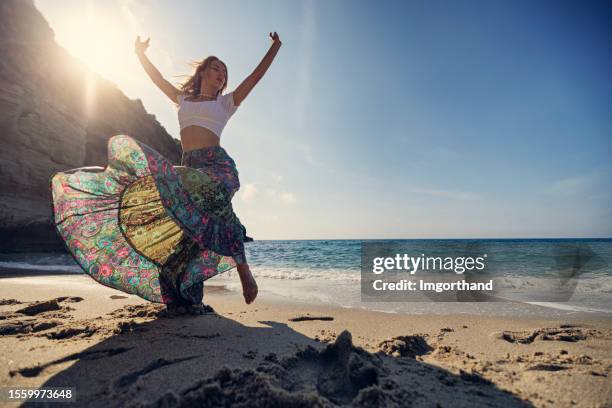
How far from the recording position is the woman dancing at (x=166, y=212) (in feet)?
6.51

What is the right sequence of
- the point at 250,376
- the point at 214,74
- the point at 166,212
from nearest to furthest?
the point at 250,376 → the point at 166,212 → the point at 214,74

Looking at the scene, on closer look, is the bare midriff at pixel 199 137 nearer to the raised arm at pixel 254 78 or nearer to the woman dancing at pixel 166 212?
the woman dancing at pixel 166 212

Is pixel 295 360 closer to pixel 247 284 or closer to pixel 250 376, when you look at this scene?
pixel 250 376

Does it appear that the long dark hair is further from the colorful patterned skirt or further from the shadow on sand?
the shadow on sand

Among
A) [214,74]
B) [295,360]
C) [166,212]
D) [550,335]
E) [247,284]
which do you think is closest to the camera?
[295,360]

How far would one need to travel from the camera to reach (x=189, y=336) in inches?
77.5

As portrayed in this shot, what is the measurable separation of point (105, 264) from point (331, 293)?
3.57 meters

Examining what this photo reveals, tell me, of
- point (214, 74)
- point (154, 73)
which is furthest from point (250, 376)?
point (154, 73)

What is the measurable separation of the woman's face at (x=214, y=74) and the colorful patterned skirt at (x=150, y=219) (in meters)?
0.68

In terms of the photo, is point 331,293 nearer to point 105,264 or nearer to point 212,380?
point 105,264

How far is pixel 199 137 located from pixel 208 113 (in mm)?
220

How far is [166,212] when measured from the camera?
2.00m

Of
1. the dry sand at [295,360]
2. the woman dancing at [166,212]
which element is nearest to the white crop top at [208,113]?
the woman dancing at [166,212]

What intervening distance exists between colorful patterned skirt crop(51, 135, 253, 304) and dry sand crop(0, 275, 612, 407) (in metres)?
0.37
